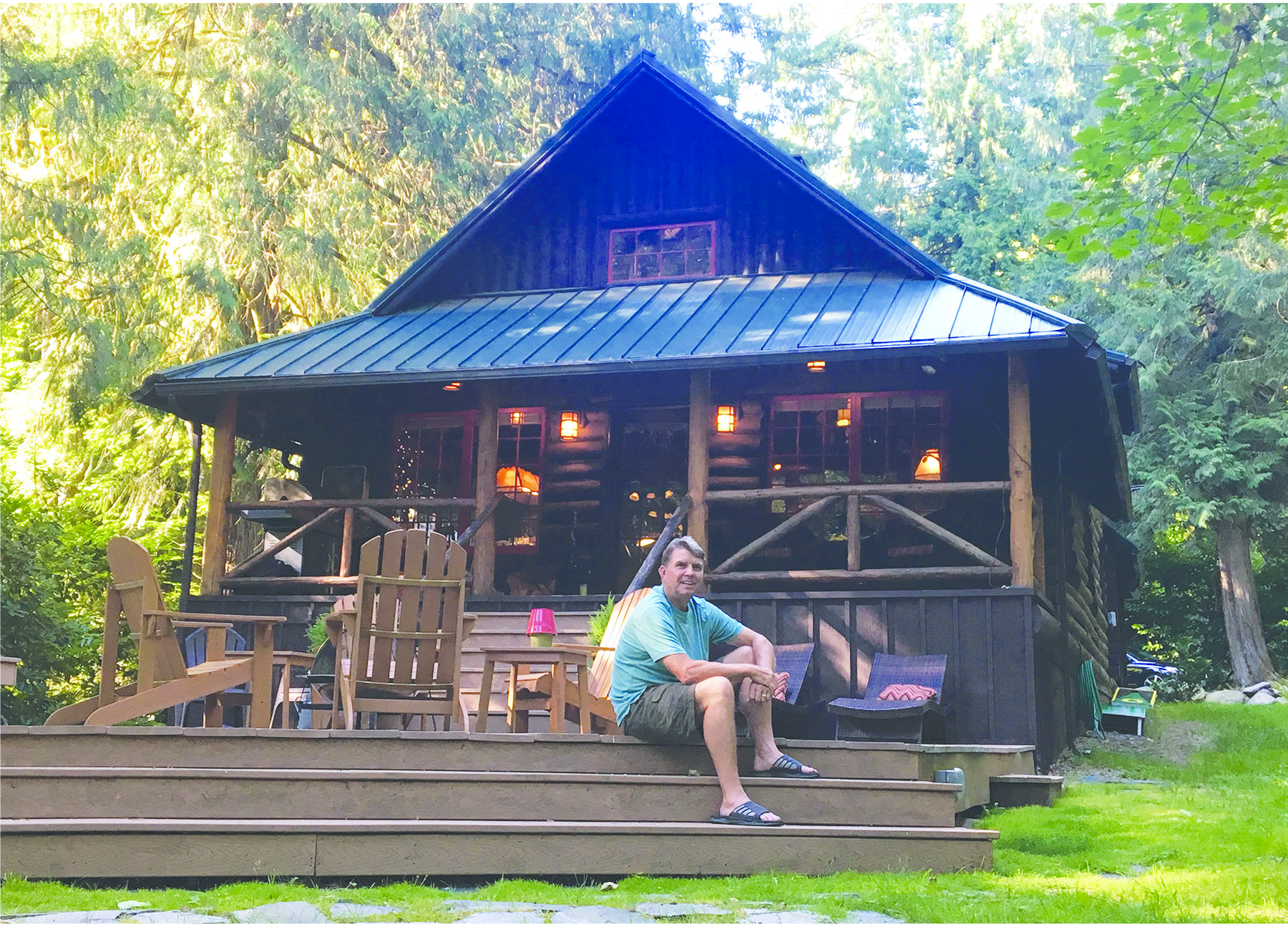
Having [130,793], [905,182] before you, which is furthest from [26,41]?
[905,182]

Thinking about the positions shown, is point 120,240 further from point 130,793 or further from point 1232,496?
point 1232,496

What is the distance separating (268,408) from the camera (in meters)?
12.7

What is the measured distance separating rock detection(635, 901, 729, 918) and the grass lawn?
0.25 feet

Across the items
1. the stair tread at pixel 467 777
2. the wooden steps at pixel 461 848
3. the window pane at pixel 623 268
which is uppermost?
the window pane at pixel 623 268

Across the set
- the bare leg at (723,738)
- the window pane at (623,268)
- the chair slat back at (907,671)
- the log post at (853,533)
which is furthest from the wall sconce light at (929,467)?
the bare leg at (723,738)

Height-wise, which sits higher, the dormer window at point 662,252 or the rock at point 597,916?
the dormer window at point 662,252

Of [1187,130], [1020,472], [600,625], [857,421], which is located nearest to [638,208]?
[857,421]

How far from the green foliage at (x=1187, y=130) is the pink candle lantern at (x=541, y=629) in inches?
158

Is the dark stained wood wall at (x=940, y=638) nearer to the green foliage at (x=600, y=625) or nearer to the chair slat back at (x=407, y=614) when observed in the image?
the green foliage at (x=600, y=625)

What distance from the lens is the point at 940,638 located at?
30.9 ft

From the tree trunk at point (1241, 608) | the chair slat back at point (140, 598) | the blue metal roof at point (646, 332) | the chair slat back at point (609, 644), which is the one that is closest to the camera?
the chair slat back at point (140, 598)

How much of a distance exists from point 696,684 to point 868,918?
4.68ft

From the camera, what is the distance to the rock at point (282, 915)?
405 centimetres

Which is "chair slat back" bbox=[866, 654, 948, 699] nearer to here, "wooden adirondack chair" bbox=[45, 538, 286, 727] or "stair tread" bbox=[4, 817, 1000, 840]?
"stair tread" bbox=[4, 817, 1000, 840]
